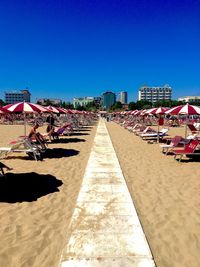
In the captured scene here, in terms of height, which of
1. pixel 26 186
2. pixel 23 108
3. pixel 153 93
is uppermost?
pixel 153 93

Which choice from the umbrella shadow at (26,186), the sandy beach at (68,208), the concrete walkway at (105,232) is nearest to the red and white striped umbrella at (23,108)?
the sandy beach at (68,208)

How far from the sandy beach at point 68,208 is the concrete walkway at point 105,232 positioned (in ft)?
0.52

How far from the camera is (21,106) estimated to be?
30.9ft

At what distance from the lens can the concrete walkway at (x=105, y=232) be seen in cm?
327

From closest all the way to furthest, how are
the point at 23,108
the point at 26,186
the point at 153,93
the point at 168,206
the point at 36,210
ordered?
the point at 36,210
the point at 168,206
the point at 26,186
the point at 23,108
the point at 153,93

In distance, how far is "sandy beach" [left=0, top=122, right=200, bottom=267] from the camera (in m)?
3.53

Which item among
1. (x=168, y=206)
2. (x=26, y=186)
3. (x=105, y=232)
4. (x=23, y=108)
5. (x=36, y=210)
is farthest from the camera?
(x=23, y=108)

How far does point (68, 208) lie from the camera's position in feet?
16.3

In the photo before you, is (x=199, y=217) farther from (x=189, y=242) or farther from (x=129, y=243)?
(x=129, y=243)

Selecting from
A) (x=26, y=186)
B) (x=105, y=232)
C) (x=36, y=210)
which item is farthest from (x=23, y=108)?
(x=105, y=232)

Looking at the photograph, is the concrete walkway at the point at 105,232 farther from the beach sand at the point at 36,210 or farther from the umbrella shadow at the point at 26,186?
the umbrella shadow at the point at 26,186

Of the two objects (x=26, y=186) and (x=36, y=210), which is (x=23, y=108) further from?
(x=36, y=210)

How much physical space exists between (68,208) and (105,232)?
1211 mm

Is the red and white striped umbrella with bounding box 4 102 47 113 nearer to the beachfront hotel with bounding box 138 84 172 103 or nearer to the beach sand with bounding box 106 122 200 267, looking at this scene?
the beach sand with bounding box 106 122 200 267
